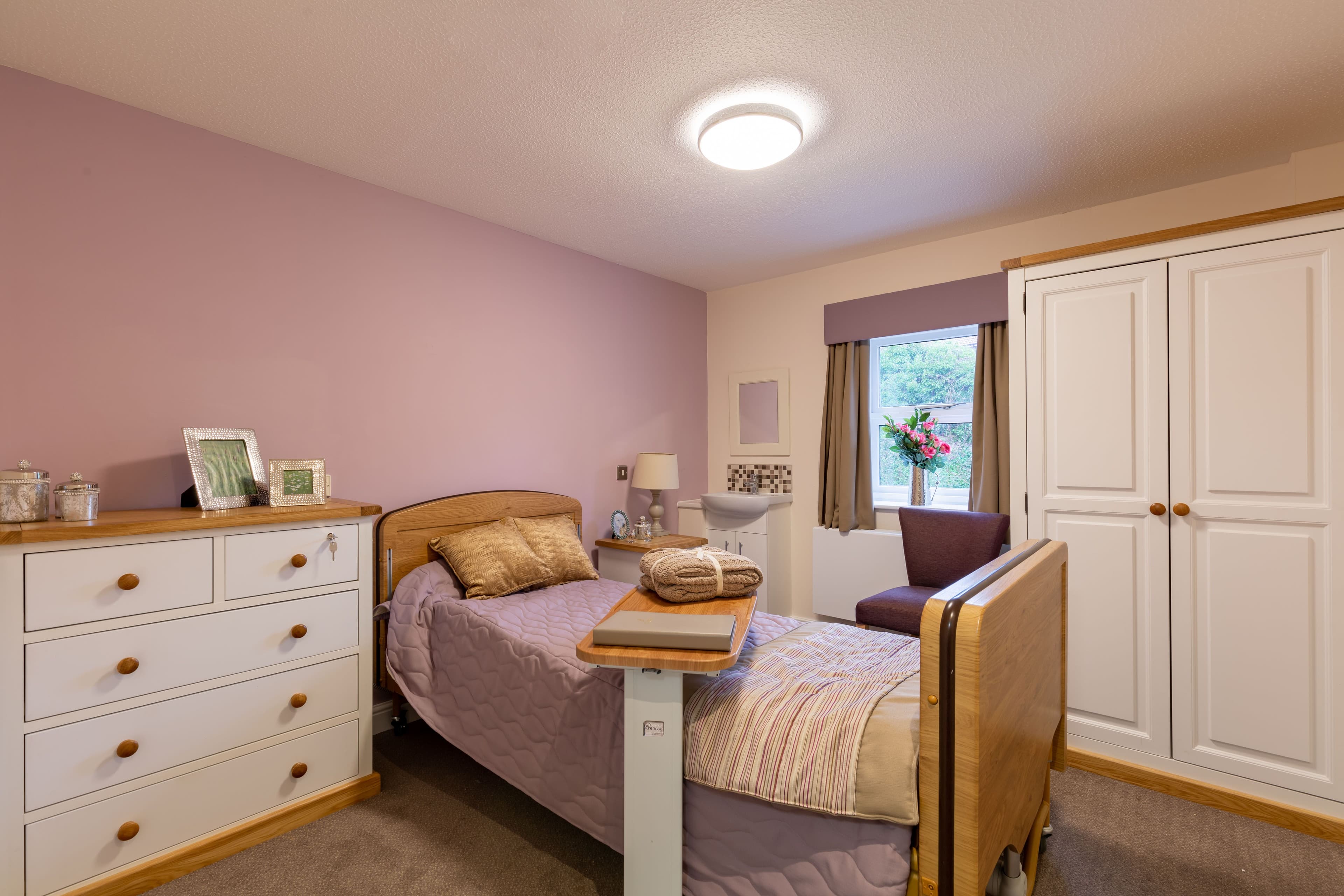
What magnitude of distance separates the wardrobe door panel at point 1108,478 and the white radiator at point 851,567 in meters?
1.12

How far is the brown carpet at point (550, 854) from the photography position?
1812 millimetres

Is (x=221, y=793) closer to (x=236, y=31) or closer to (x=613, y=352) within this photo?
(x=236, y=31)

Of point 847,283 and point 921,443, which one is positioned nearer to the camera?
point 921,443

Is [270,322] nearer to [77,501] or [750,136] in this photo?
[77,501]

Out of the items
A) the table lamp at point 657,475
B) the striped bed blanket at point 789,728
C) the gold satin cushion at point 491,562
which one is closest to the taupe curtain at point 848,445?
the table lamp at point 657,475

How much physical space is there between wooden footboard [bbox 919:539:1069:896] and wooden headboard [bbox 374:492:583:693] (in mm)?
2170

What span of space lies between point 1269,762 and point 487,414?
3.59 meters

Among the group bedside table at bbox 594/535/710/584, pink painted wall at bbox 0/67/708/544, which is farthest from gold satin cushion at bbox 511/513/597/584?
bedside table at bbox 594/535/710/584

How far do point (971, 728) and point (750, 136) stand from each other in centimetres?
203

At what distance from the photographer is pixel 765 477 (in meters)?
4.51

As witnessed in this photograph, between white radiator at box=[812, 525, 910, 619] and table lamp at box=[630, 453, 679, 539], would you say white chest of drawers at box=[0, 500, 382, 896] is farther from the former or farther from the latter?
white radiator at box=[812, 525, 910, 619]

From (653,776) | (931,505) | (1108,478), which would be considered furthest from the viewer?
(931,505)

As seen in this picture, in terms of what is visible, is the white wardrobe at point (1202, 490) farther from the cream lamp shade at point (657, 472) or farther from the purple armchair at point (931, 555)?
the cream lamp shade at point (657, 472)

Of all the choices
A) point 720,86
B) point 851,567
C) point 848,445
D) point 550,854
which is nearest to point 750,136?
point 720,86
